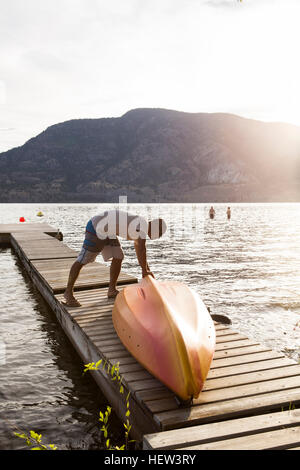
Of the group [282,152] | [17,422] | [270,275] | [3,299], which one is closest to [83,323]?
[17,422]

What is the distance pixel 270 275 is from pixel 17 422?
43.4 feet

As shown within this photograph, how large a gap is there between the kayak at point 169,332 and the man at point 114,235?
647mm

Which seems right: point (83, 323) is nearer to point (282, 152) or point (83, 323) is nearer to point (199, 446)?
point (199, 446)

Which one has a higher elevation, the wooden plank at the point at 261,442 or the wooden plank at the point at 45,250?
the wooden plank at the point at 261,442

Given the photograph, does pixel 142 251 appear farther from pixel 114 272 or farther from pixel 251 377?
pixel 251 377

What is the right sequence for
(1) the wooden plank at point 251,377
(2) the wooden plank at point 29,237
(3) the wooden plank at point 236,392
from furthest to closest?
1. (2) the wooden plank at point 29,237
2. (1) the wooden plank at point 251,377
3. (3) the wooden plank at point 236,392

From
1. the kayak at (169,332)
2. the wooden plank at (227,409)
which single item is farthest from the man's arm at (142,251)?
the wooden plank at (227,409)

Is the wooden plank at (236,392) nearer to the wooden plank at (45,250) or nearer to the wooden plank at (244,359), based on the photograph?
the wooden plank at (244,359)

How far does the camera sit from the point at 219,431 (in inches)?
143

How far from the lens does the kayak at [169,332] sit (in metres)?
4.26

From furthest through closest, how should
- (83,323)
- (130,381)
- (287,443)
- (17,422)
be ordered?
(83,323), (17,422), (130,381), (287,443)

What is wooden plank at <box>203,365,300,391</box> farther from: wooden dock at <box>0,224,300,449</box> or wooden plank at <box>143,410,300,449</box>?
wooden plank at <box>143,410,300,449</box>

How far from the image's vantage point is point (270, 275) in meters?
16.8

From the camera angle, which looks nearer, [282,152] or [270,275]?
[270,275]
